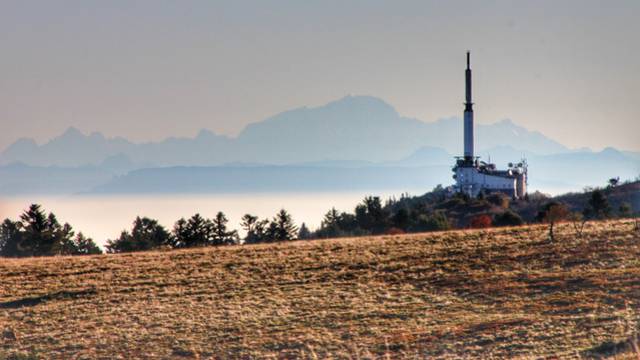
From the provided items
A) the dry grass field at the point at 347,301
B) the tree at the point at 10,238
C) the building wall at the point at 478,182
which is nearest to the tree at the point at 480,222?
the dry grass field at the point at 347,301

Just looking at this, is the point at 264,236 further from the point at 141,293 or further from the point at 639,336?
the point at 639,336

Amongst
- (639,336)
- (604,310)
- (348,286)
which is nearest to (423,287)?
(348,286)

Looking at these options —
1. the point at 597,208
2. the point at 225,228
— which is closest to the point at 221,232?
the point at 225,228

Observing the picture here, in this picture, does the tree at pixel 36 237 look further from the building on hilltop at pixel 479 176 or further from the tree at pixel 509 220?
the building on hilltop at pixel 479 176

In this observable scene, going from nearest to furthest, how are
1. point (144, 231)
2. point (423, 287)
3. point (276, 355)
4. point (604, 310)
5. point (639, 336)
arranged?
1. point (639, 336)
2. point (276, 355)
3. point (604, 310)
4. point (423, 287)
5. point (144, 231)

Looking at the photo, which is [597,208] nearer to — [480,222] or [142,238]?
[480,222]

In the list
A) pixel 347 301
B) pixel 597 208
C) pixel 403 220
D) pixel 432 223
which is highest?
pixel 597 208

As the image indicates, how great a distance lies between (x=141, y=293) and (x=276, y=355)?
17335mm

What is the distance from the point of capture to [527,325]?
29.6 meters

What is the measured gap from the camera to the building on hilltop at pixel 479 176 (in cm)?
12950

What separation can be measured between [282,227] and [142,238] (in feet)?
53.3

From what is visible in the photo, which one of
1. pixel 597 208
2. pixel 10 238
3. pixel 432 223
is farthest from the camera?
pixel 10 238

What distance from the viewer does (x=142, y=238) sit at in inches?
3570

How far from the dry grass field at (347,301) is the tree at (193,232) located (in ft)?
94.6
